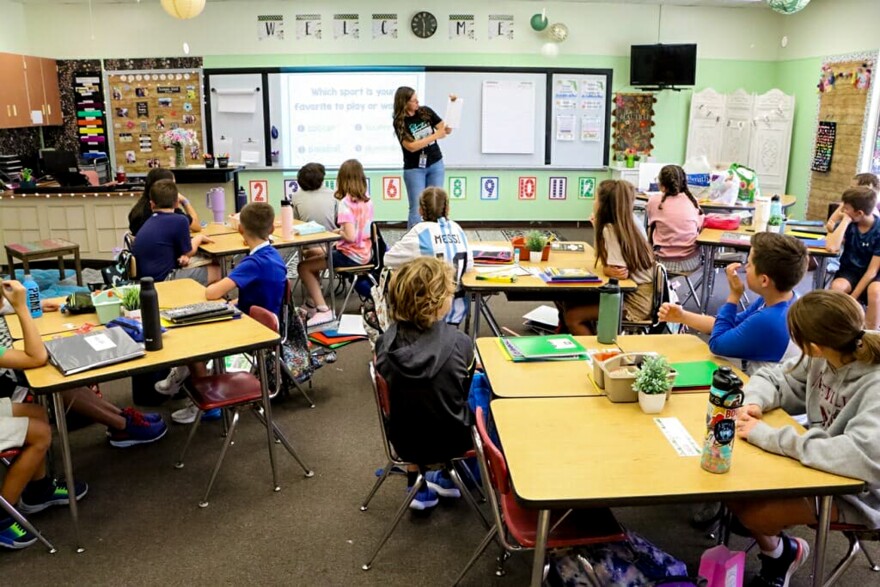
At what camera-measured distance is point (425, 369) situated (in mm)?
2482

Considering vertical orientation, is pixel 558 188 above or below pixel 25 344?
above

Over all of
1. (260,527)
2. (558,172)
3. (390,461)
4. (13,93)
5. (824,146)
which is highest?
(13,93)

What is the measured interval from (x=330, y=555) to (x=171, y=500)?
838 mm

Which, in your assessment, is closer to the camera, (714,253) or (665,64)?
(714,253)

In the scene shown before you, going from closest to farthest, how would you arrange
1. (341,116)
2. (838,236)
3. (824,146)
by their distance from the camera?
(838,236)
(824,146)
(341,116)

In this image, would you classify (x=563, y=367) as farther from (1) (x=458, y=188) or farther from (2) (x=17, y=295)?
(1) (x=458, y=188)

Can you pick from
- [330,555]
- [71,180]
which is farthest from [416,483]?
[71,180]

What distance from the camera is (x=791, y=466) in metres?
1.92

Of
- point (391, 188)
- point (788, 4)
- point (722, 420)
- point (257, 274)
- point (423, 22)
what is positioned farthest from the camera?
point (391, 188)

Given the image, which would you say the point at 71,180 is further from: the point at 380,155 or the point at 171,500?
the point at 171,500

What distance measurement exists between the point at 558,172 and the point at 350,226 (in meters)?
4.54

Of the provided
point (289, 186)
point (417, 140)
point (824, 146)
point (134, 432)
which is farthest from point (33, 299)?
point (824, 146)

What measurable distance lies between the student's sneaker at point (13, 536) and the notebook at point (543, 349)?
195 cm

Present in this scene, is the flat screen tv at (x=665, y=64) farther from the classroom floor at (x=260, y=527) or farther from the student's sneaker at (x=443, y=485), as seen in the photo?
the student's sneaker at (x=443, y=485)
